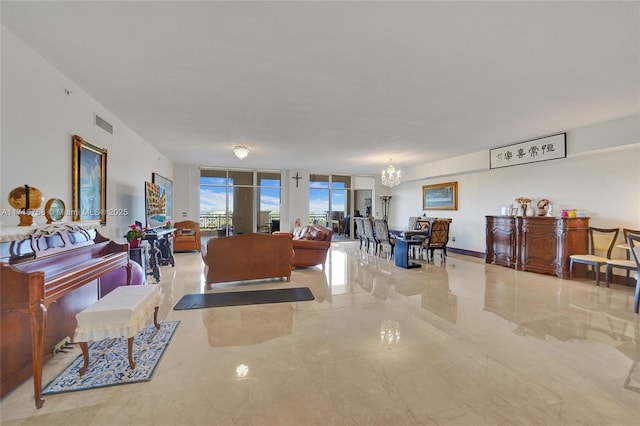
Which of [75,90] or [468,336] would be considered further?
[75,90]

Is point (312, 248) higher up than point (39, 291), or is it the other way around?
point (39, 291)

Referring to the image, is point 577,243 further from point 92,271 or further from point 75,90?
point 75,90

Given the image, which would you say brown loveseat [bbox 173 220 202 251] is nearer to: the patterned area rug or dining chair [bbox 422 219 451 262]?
the patterned area rug

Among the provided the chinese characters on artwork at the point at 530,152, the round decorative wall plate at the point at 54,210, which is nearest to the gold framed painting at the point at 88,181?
the round decorative wall plate at the point at 54,210

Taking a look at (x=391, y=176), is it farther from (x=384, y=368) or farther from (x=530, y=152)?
(x=384, y=368)

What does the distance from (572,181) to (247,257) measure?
6336 mm

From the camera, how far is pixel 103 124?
385 cm

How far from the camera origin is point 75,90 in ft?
10.5

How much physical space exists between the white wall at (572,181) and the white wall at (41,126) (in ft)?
25.0

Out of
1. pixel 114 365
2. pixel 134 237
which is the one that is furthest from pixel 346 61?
pixel 134 237

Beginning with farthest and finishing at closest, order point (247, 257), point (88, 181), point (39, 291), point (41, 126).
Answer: point (247, 257)
point (88, 181)
point (41, 126)
point (39, 291)

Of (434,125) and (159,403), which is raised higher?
(434,125)

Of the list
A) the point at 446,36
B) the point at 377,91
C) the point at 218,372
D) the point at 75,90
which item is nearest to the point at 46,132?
the point at 75,90

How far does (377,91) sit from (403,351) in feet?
9.51
